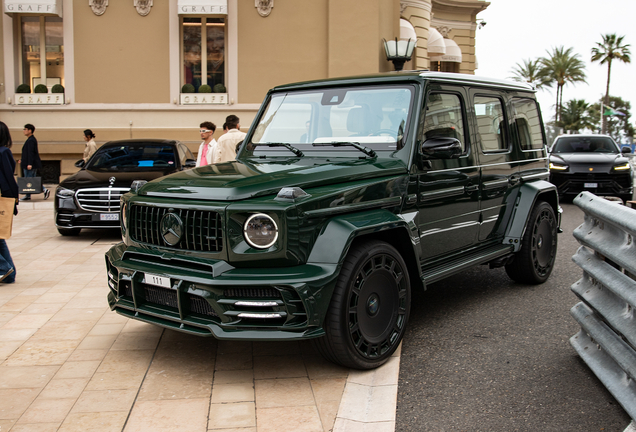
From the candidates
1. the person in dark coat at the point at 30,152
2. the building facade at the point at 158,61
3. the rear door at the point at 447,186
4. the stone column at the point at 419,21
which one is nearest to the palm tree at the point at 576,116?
the stone column at the point at 419,21

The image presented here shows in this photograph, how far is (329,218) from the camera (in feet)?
12.8

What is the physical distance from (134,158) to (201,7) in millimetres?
8906

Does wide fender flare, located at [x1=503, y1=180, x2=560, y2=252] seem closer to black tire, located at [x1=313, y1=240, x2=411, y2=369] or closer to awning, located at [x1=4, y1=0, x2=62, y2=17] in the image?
black tire, located at [x1=313, y1=240, x2=411, y2=369]

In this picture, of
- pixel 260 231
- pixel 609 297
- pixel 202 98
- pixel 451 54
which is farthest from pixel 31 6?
pixel 609 297

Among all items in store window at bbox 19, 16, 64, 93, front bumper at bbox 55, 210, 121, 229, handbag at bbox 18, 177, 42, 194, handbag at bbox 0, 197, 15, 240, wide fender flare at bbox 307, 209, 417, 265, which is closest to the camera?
wide fender flare at bbox 307, 209, 417, 265

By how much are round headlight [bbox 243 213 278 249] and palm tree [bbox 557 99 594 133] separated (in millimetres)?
76276

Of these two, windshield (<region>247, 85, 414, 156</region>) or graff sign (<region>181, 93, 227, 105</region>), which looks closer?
windshield (<region>247, 85, 414, 156</region>)

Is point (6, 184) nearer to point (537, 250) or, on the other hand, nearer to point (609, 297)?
point (537, 250)

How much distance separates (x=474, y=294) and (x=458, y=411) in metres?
2.81

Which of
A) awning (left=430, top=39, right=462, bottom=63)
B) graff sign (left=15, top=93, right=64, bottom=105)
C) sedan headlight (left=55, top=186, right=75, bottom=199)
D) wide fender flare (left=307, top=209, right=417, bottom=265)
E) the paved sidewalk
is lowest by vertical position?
the paved sidewalk

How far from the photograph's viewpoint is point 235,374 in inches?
161

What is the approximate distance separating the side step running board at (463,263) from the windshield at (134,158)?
254 inches

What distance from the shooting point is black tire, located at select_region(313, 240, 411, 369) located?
3818mm

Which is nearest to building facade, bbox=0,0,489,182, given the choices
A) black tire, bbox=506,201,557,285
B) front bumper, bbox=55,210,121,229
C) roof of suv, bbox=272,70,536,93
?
front bumper, bbox=55,210,121,229
